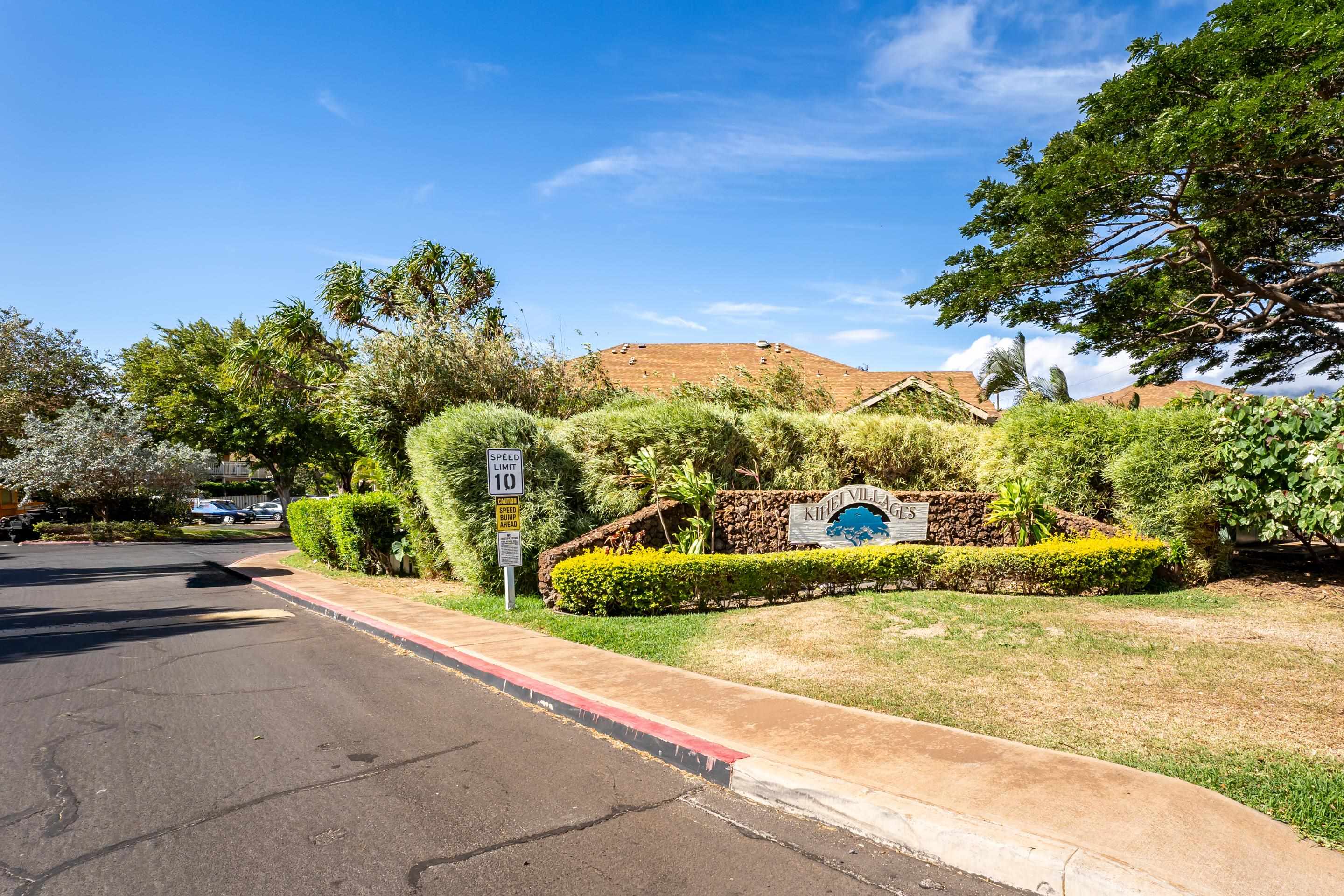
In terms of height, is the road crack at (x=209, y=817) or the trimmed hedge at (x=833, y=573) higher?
the trimmed hedge at (x=833, y=573)

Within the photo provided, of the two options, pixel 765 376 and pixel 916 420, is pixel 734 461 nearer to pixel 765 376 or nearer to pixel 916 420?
pixel 916 420

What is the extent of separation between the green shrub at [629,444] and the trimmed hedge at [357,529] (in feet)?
17.1

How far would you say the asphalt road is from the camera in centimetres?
370

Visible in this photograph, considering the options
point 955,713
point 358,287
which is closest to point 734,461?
point 955,713

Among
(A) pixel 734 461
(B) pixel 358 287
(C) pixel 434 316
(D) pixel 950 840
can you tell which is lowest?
(D) pixel 950 840

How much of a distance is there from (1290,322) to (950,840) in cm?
2032

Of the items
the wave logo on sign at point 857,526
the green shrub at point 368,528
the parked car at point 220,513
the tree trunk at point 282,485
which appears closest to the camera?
the wave logo on sign at point 857,526

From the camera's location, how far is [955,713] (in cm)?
578

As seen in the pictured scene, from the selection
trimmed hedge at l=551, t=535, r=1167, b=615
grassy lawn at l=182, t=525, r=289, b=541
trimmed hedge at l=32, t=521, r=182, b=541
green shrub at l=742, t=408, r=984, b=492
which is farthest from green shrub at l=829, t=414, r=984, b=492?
trimmed hedge at l=32, t=521, r=182, b=541

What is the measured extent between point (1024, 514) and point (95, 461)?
34.3 m

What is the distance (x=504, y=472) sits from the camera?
11.2 meters

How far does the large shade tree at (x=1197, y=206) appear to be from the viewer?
1173 centimetres

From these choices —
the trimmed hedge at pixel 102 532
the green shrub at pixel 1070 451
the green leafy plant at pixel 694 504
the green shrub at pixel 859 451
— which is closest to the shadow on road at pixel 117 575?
the green leafy plant at pixel 694 504

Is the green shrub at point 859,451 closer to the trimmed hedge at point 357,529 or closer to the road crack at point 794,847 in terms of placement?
the trimmed hedge at point 357,529
